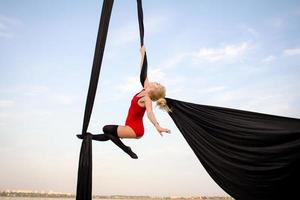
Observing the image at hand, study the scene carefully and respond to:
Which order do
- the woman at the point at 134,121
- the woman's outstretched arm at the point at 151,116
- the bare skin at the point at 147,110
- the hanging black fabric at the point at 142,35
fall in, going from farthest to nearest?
the hanging black fabric at the point at 142,35 → the woman at the point at 134,121 → the bare skin at the point at 147,110 → the woman's outstretched arm at the point at 151,116

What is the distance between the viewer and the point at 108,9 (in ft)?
15.6

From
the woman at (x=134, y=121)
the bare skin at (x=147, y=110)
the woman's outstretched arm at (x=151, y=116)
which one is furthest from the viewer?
the woman at (x=134, y=121)

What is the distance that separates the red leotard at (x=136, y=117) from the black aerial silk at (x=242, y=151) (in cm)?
41

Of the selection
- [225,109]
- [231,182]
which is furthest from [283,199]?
[225,109]

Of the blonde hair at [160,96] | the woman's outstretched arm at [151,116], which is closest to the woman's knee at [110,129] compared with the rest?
the woman's outstretched arm at [151,116]

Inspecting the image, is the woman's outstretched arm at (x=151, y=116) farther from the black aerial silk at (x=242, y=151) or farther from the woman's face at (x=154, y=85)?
the black aerial silk at (x=242, y=151)

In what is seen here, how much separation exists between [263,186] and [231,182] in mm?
407

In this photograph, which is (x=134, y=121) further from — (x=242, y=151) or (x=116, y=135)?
(x=242, y=151)

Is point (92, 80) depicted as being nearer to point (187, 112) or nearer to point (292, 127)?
point (187, 112)

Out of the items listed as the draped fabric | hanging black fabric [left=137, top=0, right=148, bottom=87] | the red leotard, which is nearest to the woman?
the red leotard

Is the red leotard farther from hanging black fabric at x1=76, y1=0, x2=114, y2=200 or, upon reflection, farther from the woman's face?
hanging black fabric at x1=76, y1=0, x2=114, y2=200

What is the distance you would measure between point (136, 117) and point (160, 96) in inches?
17.5

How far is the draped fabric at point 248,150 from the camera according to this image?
184 inches

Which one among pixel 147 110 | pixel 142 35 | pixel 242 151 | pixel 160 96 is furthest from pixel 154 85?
pixel 242 151
